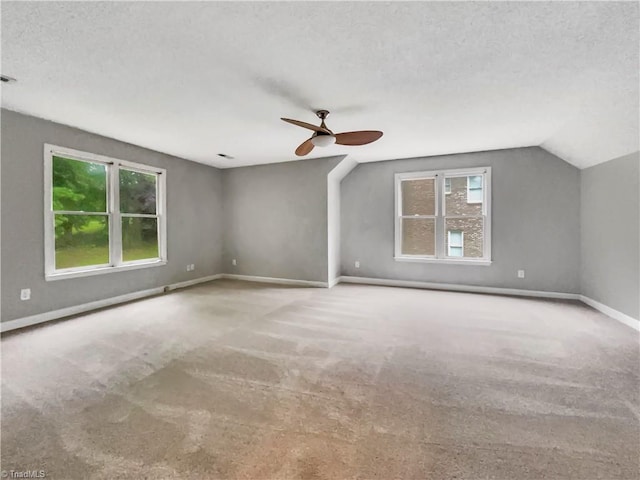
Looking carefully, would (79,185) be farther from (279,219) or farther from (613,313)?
(613,313)

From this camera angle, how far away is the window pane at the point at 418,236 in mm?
5266

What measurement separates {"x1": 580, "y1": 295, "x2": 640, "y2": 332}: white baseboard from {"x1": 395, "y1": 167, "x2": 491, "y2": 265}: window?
4.44ft

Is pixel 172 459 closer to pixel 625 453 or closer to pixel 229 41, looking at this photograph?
pixel 625 453

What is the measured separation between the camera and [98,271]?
394cm

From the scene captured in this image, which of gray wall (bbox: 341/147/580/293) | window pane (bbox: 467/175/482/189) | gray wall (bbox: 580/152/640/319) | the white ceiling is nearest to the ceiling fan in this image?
the white ceiling

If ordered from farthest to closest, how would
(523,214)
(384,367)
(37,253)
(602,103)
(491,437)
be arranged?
(523,214) < (37,253) < (602,103) < (384,367) < (491,437)

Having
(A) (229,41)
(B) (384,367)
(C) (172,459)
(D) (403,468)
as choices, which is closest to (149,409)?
(C) (172,459)

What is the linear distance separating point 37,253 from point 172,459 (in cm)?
341

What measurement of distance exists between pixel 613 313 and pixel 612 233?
1.01 m

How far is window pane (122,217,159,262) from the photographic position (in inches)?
175

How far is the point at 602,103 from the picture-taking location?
108 inches

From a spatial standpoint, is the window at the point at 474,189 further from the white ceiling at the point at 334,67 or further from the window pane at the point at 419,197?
the white ceiling at the point at 334,67

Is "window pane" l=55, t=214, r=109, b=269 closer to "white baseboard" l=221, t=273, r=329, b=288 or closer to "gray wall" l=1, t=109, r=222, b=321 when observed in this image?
"gray wall" l=1, t=109, r=222, b=321

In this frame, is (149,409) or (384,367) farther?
(384,367)
